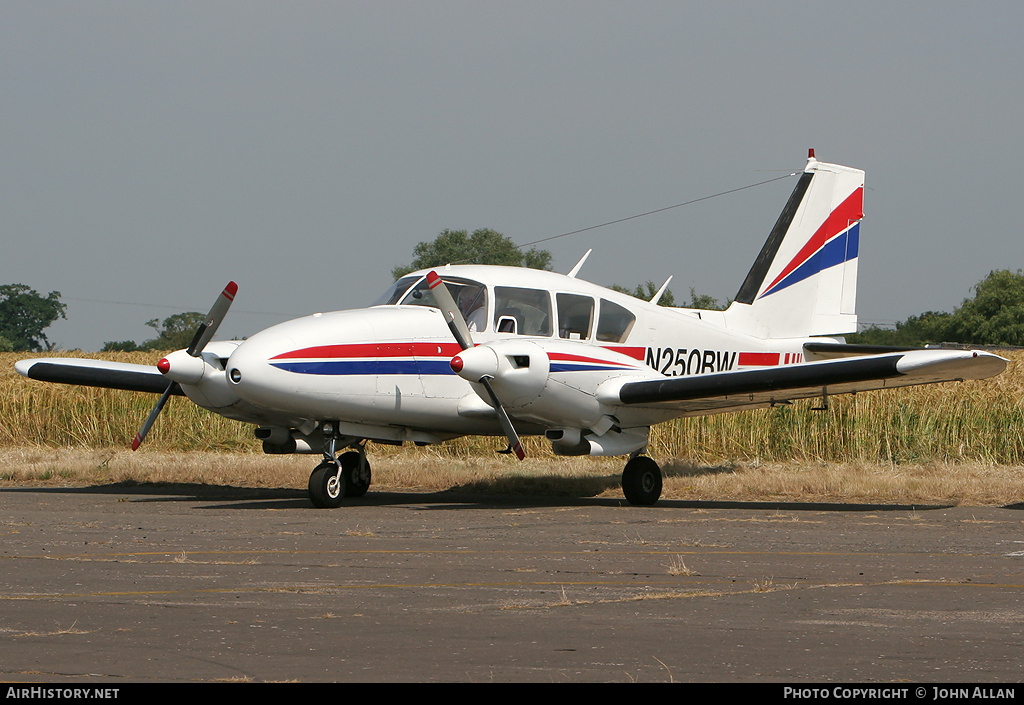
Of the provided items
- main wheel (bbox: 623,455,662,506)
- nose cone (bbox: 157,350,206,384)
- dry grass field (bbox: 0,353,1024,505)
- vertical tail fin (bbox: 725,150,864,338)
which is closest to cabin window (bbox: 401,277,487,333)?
nose cone (bbox: 157,350,206,384)

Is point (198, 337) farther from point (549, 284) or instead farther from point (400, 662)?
point (400, 662)

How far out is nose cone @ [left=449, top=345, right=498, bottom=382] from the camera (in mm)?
13641

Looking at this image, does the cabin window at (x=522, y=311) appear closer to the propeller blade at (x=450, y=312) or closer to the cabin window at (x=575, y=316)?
the cabin window at (x=575, y=316)

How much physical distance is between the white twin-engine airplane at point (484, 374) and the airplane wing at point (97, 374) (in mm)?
49


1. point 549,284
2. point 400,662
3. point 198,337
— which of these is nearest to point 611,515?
point 549,284

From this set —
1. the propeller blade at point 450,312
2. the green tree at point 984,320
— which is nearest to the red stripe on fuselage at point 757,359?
the propeller blade at point 450,312

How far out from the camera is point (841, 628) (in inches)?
246

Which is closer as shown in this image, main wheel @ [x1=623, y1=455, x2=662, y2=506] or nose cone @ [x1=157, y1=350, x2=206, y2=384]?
nose cone @ [x1=157, y1=350, x2=206, y2=384]

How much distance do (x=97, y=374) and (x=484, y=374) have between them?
7.25 m

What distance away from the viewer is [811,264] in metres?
19.8

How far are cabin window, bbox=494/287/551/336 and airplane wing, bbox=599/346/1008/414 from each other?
129 centimetres

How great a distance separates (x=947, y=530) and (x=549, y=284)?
20.1 ft

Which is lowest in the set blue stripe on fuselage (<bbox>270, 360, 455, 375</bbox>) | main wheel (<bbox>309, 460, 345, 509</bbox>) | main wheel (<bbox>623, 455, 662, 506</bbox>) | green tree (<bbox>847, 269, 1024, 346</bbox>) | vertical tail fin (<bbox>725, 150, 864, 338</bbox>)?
main wheel (<bbox>309, 460, 345, 509</bbox>)

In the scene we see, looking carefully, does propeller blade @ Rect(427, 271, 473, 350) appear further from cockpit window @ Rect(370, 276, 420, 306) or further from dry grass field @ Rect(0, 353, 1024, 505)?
dry grass field @ Rect(0, 353, 1024, 505)
